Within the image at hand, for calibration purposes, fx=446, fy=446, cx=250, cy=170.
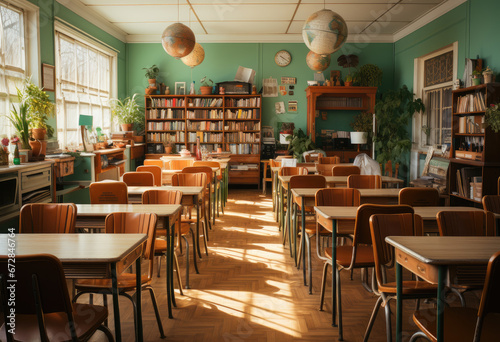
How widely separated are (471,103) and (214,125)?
6053 millimetres

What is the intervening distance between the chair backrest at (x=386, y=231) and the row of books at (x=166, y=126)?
8.58 meters

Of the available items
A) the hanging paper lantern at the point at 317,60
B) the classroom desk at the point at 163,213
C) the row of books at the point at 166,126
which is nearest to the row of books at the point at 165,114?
the row of books at the point at 166,126

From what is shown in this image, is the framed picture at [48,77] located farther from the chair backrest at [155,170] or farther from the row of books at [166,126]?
the row of books at [166,126]

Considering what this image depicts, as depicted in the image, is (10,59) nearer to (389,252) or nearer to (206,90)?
(206,90)

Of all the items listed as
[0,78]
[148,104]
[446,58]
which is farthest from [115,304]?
[148,104]

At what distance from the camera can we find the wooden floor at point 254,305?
3057mm

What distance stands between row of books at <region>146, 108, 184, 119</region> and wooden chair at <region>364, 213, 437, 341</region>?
339 inches

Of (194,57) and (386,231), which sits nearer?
(386,231)

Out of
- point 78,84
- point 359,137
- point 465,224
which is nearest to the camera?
point 465,224

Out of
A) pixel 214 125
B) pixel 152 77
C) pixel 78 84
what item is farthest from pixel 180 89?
pixel 78 84

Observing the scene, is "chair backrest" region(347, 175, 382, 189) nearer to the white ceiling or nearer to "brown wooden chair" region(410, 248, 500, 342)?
"brown wooden chair" region(410, 248, 500, 342)

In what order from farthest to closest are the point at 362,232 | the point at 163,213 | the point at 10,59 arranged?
1. the point at 10,59
2. the point at 163,213
3. the point at 362,232

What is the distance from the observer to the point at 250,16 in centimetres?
909

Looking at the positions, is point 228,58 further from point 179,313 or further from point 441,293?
point 441,293
